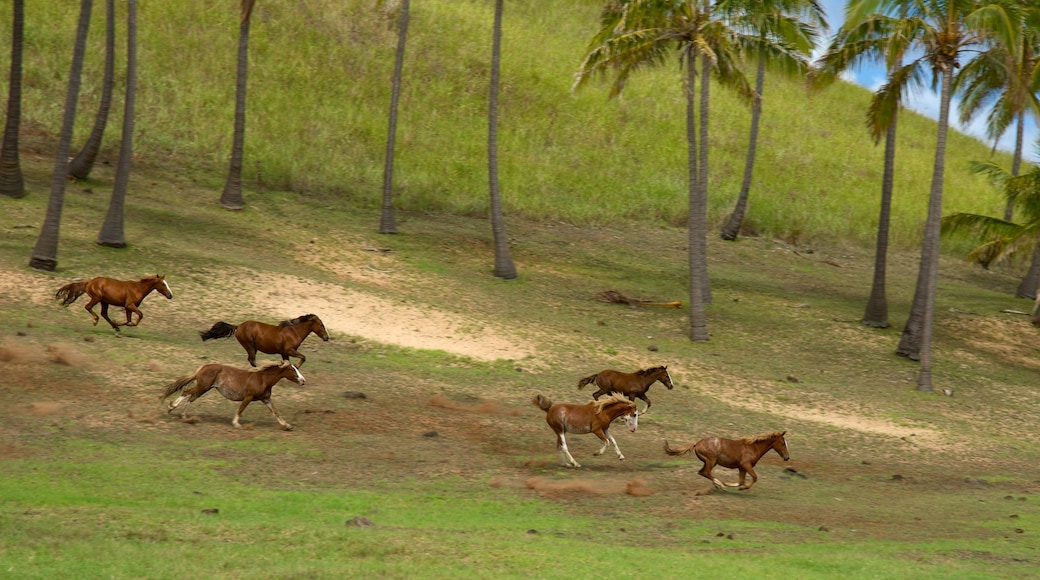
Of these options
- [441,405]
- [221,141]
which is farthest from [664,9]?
[221,141]

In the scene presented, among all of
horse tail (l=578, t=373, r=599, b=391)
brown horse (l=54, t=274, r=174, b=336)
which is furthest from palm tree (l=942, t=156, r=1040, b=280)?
brown horse (l=54, t=274, r=174, b=336)

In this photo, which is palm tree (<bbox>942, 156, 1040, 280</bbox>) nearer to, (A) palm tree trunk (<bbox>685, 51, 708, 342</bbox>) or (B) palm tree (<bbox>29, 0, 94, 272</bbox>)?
(A) palm tree trunk (<bbox>685, 51, 708, 342</bbox>)

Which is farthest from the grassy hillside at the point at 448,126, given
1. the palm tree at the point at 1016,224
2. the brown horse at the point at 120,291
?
the brown horse at the point at 120,291

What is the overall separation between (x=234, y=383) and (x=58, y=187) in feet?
42.0

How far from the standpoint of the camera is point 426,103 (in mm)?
57188

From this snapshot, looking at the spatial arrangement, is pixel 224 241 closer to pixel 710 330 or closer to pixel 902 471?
pixel 710 330

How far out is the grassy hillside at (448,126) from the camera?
4619 centimetres

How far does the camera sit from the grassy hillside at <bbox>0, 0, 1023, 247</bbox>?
152 feet

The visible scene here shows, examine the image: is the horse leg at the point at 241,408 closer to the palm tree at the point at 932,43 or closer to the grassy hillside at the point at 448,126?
the palm tree at the point at 932,43

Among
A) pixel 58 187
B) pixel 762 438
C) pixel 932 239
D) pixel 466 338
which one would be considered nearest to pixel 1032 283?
pixel 932 239

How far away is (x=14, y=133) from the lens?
32031mm

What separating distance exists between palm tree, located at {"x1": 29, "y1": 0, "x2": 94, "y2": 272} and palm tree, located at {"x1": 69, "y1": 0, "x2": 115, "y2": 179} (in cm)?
715

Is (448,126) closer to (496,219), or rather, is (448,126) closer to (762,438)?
(496,219)

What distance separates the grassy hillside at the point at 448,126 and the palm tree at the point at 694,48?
15596 millimetres
